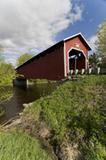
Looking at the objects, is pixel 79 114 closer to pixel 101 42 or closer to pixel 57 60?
pixel 57 60

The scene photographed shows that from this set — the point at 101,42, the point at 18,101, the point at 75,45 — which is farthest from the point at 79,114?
the point at 101,42

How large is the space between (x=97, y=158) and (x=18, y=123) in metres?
4.93

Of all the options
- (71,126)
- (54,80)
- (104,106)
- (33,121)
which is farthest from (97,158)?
(54,80)

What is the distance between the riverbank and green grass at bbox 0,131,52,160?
87mm

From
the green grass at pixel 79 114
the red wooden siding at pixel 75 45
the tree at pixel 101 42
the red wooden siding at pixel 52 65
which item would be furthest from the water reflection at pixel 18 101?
the tree at pixel 101 42

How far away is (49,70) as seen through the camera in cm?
1371

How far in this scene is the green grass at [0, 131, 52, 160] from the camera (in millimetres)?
5895

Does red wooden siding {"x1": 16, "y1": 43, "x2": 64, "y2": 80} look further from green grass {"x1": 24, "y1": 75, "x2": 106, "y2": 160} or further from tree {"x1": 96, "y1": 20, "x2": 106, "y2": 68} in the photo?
tree {"x1": 96, "y1": 20, "x2": 106, "y2": 68}

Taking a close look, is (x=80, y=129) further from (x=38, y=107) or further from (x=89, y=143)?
(x=38, y=107)

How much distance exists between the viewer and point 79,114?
8461 mm

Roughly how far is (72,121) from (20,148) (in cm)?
248

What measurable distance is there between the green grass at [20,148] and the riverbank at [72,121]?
0.29ft

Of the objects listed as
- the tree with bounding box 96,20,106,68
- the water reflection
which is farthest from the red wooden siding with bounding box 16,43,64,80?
the tree with bounding box 96,20,106,68

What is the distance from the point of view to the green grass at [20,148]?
589cm
